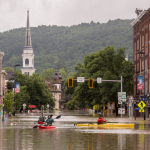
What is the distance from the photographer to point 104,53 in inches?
3228

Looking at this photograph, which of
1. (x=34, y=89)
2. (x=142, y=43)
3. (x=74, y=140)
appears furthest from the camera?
(x=34, y=89)

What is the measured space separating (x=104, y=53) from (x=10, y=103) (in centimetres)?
2183

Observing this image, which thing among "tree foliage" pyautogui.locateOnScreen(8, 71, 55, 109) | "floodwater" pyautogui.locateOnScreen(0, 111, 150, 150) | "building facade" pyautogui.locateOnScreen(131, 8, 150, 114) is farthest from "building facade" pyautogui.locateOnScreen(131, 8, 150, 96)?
"tree foliage" pyautogui.locateOnScreen(8, 71, 55, 109)

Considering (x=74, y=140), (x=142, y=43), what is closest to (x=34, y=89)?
(x=142, y=43)

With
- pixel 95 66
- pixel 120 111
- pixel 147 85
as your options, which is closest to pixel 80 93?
pixel 95 66

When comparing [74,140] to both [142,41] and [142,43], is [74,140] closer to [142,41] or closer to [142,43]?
[142,43]

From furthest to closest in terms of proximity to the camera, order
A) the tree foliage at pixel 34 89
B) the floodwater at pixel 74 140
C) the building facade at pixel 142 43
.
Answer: the tree foliage at pixel 34 89 < the building facade at pixel 142 43 < the floodwater at pixel 74 140

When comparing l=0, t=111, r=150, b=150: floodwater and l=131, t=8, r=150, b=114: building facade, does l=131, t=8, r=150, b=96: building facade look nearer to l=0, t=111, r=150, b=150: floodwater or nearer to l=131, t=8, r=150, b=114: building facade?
l=131, t=8, r=150, b=114: building facade

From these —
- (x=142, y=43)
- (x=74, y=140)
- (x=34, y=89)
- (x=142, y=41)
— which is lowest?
(x=74, y=140)

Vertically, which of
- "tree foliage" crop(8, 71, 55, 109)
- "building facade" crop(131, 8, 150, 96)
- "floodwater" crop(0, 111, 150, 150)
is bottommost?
"floodwater" crop(0, 111, 150, 150)

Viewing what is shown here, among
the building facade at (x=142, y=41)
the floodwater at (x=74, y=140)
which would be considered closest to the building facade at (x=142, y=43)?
the building facade at (x=142, y=41)

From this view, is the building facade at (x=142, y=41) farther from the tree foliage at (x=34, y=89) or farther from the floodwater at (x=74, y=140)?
the tree foliage at (x=34, y=89)

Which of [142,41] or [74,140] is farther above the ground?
[142,41]

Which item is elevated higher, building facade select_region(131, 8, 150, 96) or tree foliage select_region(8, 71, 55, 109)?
building facade select_region(131, 8, 150, 96)
